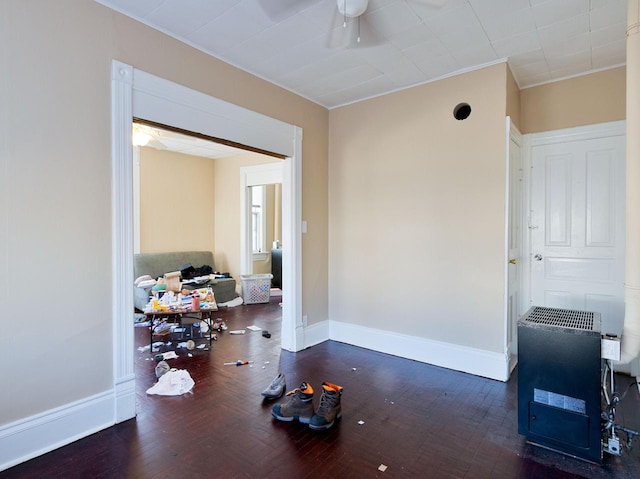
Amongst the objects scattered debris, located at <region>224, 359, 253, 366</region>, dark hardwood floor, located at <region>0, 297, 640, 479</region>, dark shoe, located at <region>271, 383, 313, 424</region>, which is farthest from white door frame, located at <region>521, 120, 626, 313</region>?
scattered debris, located at <region>224, 359, 253, 366</region>

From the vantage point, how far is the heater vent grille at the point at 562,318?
2.12 metres

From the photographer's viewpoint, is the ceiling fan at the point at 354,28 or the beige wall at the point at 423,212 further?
the beige wall at the point at 423,212

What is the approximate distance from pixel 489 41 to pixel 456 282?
6.87 ft

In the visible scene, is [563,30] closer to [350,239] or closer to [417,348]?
[350,239]

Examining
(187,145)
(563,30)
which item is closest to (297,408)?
(563,30)

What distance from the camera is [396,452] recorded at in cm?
210

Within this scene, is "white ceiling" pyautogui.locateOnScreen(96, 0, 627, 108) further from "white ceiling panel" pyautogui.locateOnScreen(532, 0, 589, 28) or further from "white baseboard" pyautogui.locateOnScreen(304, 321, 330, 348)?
"white baseboard" pyautogui.locateOnScreen(304, 321, 330, 348)

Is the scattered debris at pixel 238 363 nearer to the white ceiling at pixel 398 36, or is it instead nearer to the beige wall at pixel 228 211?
the white ceiling at pixel 398 36

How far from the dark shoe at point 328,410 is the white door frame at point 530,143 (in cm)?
240

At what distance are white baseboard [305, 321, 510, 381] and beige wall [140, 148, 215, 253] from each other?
373 cm

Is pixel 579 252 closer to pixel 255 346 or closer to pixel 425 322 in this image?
pixel 425 322

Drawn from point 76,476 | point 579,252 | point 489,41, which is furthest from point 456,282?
point 76,476

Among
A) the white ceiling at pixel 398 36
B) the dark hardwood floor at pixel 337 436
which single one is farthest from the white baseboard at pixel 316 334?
the white ceiling at pixel 398 36

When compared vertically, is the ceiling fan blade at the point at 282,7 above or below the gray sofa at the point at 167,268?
above
